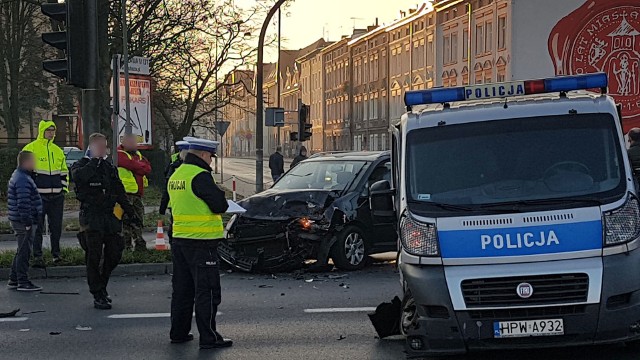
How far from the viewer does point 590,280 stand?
609 centimetres

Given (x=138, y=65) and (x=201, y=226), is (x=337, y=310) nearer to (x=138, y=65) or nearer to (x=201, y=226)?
(x=201, y=226)

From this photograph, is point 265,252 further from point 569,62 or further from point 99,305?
point 569,62

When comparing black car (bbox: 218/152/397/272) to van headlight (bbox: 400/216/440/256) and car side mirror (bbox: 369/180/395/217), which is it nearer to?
car side mirror (bbox: 369/180/395/217)

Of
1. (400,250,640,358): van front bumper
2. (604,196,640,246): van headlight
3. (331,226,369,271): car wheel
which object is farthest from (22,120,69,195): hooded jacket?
(604,196,640,246): van headlight

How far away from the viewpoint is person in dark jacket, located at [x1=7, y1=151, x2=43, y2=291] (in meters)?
10.7

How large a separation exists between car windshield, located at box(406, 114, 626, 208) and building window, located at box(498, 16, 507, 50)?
41.7 metres

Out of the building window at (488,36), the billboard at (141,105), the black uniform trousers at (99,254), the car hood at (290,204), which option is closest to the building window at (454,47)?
the building window at (488,36)

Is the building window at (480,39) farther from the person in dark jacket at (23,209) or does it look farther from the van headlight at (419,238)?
the van headlight at (419,238)

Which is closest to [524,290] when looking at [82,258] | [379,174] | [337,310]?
[337,310]

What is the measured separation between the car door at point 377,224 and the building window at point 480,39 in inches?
1595

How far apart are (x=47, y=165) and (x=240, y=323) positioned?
4932 millimetres

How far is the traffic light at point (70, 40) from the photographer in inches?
422

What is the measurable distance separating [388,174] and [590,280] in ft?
22.2

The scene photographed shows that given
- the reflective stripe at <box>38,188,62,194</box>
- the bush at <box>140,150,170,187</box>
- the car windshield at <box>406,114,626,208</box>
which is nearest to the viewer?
the car windshield at <box>406,114,626,208</box>
